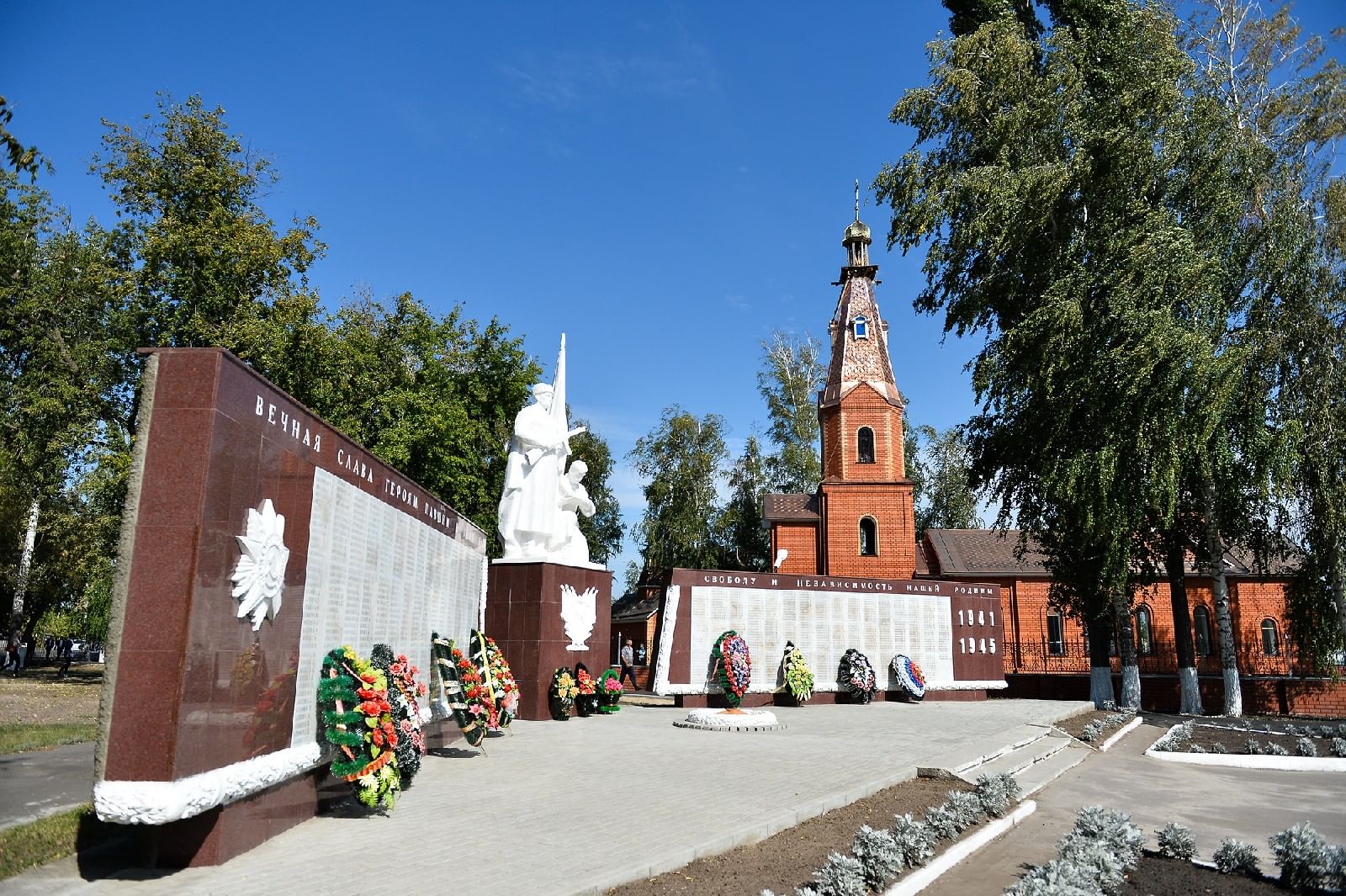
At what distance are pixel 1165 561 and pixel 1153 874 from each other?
16.5 m

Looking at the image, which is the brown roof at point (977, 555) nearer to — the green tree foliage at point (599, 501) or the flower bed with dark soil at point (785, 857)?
the green tree foliage at point (599, 501)

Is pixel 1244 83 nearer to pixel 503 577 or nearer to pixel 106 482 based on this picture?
pixel 503 577

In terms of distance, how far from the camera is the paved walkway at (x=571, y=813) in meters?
4.33

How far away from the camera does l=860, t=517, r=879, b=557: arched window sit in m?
32.4

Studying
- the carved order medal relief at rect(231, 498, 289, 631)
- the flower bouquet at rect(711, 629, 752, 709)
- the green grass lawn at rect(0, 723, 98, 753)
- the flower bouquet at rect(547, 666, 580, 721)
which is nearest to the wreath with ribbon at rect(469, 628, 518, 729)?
the flower bouquet at rect(547, 666, 580, 721)

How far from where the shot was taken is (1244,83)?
17.7 meters

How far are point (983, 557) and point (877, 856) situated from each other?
3075cm

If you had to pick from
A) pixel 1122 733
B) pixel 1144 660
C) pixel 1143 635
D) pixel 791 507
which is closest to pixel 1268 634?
pixel 1143 635

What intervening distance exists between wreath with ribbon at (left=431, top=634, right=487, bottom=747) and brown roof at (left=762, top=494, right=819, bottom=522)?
25578 mm

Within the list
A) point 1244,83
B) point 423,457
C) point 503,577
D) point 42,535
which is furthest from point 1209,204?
point 42,535

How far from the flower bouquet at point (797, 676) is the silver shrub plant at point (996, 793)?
904cm

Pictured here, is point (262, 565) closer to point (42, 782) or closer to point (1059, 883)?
point (42, 782)

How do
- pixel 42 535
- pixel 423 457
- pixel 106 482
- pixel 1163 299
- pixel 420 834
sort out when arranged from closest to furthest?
pixel 420 834
pixel 1163 299
pixel 106 482
pixel 423 457
pixel 42 535

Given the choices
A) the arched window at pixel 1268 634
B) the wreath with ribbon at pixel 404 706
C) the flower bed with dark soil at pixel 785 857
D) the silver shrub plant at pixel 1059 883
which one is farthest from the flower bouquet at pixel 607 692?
the arched window at pixel 1268 634
